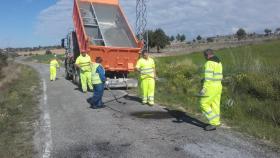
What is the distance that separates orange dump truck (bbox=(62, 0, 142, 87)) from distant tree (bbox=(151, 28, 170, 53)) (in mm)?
70801

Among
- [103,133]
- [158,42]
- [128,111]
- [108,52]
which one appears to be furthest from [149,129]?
[158,42]

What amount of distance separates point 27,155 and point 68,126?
2.42 metres

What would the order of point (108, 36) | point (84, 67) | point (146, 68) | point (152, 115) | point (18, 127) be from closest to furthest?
point (18, 127)
point (152, 115)
point (146, 68)
point (84, 67)
point (108, 36)

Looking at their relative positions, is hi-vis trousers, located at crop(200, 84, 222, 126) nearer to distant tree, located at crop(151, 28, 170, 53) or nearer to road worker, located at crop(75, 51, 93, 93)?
road worker, located at crop(75, 51, 93, 93)

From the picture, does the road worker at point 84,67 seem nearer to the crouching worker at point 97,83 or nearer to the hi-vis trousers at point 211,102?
the crouching worker at point 97,83

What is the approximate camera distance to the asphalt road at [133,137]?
7117 mm

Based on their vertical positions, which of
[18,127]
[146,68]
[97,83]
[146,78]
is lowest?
[18,127]

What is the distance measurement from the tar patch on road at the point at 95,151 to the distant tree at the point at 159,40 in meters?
82.0

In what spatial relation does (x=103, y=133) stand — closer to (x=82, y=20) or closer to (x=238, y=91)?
(x=238, y=91)

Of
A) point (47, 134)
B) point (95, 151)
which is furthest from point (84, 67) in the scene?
point (95, 151)

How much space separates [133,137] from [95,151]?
1180 mm

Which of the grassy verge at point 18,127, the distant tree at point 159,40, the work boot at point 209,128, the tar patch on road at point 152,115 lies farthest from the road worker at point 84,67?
the distant tree at point 159,40

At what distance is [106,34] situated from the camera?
17.3 m

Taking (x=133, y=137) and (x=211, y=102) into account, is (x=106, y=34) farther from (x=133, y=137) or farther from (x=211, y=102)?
(x=133, y=137)
